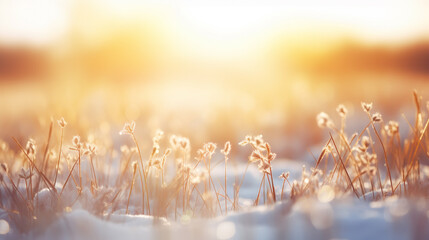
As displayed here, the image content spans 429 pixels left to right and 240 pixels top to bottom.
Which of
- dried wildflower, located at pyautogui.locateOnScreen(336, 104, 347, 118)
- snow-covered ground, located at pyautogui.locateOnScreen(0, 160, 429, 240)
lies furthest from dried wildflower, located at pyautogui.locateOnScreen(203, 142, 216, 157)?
dried wildflower, located at pyautogui.locateOnScreen(336, 104, 347, 118)

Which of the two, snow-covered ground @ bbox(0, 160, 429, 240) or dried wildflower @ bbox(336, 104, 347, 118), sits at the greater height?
dried wildflower @ bbox(336, 104, 347, 118)

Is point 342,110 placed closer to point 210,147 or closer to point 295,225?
point 210,147

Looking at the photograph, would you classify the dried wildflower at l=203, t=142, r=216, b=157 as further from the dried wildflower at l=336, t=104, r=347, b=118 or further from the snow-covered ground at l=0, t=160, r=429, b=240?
the dried wildflower at l=336, t=104, r=347, b=118

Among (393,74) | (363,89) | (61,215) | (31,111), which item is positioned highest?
(393,74)

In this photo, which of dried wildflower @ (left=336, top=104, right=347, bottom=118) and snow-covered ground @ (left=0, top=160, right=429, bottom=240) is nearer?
snow-covered ground @ (left=0, top=160, right=429, bottom=240)

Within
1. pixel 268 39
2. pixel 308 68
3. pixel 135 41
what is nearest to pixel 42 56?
pixel 135 41

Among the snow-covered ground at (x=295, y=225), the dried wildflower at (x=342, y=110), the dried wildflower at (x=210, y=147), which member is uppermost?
the dried wildflower at (x=342, y=110)

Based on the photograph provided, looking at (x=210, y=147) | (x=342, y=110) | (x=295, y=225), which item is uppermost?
(x=342, y=110)

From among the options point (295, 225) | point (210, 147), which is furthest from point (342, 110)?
point (295, 225)

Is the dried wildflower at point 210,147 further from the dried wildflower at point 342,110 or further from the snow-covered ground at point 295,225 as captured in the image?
the dried wildflower at point 342,110

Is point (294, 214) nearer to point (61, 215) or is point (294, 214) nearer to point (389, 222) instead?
point (389, 222)

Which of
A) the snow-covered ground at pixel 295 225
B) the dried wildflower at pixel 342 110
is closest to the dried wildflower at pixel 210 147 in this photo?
the snow-covered ground at pixel 295 225
